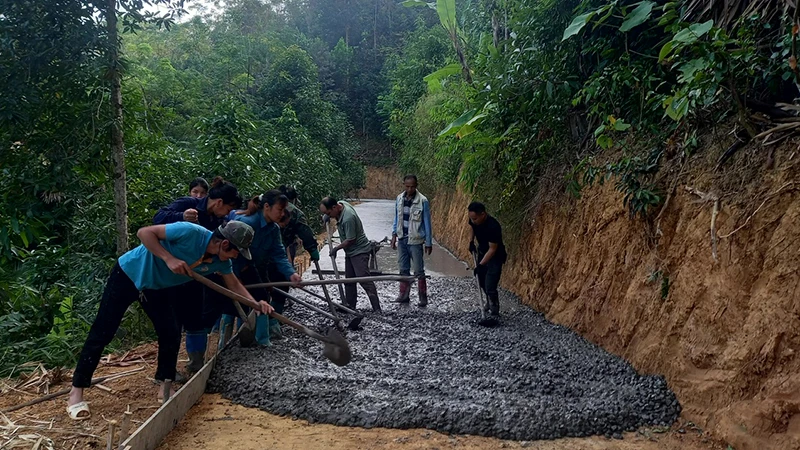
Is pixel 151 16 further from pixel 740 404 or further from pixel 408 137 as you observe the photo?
pixel 408 137

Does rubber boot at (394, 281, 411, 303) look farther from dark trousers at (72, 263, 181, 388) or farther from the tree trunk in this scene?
dark trousers at (72, 263, 181, 388)

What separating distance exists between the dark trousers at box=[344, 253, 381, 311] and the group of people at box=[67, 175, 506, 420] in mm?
18

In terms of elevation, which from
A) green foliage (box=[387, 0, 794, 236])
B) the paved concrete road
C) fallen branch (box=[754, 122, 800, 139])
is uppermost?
green foliage (box=[387, 0, 794, 236])

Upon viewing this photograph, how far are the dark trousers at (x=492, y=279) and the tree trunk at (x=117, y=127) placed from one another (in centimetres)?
385

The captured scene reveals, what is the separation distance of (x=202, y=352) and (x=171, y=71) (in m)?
16.3

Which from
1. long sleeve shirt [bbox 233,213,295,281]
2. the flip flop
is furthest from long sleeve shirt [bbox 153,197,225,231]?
the flip flop

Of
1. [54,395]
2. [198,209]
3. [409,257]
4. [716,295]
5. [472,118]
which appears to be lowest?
[54,395]

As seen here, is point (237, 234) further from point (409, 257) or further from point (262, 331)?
point (409, 257)

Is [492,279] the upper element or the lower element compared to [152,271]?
lower

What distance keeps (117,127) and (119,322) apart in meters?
2.51

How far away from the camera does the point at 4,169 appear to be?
5.05 meters

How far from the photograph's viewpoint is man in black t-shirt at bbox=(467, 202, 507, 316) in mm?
6137

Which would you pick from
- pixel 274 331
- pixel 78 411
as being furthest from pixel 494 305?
pixel 78 411

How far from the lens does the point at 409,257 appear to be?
7.48 meters
